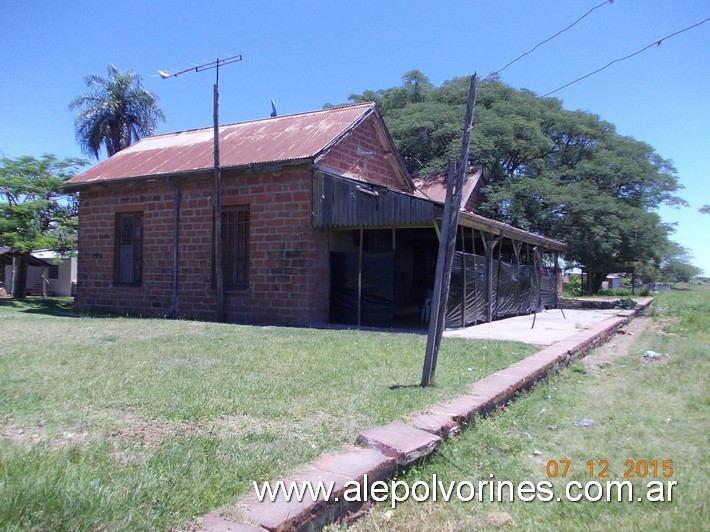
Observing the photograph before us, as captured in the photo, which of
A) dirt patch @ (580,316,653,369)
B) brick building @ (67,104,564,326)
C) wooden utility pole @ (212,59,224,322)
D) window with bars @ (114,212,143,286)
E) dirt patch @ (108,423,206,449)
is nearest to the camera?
dirt patch @ (108,423,206,449)

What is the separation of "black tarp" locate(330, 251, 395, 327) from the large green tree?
11.0 metres

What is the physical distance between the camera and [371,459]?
3584 millimetres

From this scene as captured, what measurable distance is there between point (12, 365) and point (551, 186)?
71.0ft

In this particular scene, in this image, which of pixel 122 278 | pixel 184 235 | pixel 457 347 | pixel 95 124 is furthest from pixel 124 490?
pixel 95 124

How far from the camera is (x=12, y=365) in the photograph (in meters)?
6.29

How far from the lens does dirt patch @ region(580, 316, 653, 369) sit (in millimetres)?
9400

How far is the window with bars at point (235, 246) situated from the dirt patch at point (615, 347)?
337 inches

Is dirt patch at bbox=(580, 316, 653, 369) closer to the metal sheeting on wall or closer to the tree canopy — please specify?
the metal sheeting on wall

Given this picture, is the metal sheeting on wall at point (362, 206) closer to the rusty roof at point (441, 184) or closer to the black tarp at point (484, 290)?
the black tarp at point (484, 290)

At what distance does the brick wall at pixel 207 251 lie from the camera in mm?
13164

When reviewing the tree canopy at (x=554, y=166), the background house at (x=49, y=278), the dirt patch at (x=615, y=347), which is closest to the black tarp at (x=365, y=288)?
the dirt patch at (x=615, y=347)

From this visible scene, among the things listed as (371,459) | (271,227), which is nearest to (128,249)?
(271,227)

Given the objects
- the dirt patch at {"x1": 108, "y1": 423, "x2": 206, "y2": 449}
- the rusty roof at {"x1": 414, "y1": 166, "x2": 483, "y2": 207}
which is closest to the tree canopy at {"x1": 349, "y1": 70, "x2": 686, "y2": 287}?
the rusty roof at {"x1": 414, "y1": 166, "x2": 483, "y2": 207}

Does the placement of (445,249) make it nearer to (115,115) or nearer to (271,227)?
(271,227)
